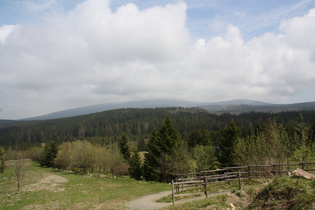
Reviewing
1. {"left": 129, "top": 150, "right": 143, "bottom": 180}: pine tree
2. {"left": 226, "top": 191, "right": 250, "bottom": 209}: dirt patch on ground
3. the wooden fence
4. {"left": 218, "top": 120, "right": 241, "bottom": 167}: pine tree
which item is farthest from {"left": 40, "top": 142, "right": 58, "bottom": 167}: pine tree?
{"left": 226, "top": 191, "right": 250, "bottom": 209}: dirt patch on ground

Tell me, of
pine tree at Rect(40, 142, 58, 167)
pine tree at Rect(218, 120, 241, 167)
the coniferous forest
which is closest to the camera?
the coniferous forest

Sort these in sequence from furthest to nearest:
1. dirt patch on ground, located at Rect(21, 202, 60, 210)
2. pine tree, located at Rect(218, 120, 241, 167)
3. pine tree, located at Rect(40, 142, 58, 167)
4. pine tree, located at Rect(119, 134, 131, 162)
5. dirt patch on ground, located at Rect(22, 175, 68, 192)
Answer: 1. pine tree, located at Rect(40, 142, 58, 167)
2. pine tree, located at Rect(119, 134, 131, 162)
3. pine tree, located at Rect(218, 120, 241, 167)
4. dirt patch on ground, located at Rect(22, 175, 68, 192)
5. dirt patch on ground, located at Rect(21, 202, 60, 210)

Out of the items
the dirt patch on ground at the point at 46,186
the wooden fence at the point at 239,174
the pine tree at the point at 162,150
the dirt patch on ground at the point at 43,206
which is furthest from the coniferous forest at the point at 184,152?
the dirt patch on ground at the point at 43,206

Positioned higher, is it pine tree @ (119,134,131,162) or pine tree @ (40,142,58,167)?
pine tree @ (119,134,131,162)

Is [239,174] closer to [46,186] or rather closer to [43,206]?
[43,206]

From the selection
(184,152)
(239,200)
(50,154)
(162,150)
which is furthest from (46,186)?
(50,154)

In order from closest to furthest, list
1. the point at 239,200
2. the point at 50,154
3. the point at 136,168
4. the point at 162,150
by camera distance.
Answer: the point at 239,200
the point at 162,150
the point at 136,168
the point at 50,154

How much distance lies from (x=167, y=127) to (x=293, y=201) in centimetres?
2679

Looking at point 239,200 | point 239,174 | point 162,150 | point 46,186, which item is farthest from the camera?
point 162,150

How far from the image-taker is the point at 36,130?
17025 cm

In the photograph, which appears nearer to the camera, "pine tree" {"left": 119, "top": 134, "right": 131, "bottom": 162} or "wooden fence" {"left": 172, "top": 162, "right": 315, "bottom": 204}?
"wooden fence" {"left": 172, "top": 162, "right": 315, "bottom": 204}

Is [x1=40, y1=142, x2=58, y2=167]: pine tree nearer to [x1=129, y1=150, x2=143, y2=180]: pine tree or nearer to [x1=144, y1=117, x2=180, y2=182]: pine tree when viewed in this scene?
[x1=129, y1=150, x2=143, y2=180]: pine tree

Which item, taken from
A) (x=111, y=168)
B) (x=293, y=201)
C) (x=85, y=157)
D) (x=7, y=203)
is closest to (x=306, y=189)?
(x=293, y=201)

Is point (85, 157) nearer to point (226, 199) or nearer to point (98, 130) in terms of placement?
point (226, 199)
